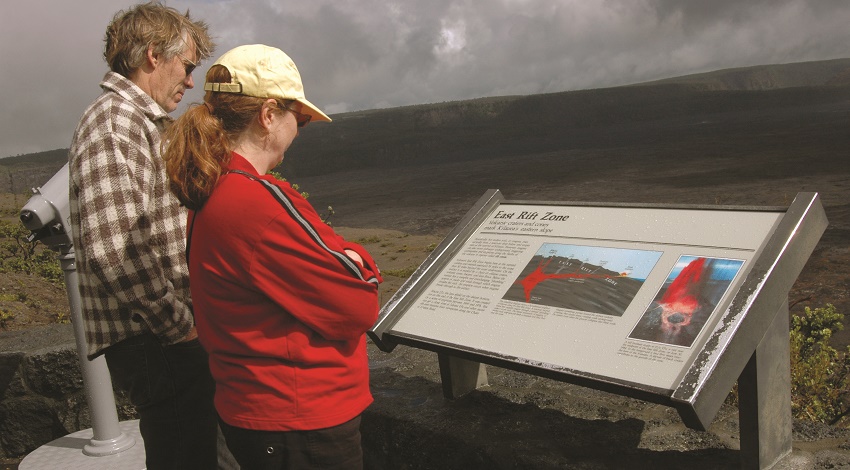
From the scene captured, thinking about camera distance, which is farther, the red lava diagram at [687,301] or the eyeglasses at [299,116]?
the red lava diagram at [687,301]

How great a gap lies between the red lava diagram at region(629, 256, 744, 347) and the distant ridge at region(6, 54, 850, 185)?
2711 cm

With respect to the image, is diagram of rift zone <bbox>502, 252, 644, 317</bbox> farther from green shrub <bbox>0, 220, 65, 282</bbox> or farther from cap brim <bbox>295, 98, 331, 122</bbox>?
green shrub <bbox>0, 220, 65, 282</bbox>

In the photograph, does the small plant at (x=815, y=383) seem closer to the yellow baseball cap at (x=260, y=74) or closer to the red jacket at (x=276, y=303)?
the red jacket at (x=276, y=303)

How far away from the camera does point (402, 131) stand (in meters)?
51.3

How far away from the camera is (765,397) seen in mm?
2047

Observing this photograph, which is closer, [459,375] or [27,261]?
[459,375]

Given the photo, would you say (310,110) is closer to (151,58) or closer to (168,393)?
(151,58)

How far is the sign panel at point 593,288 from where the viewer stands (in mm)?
1946

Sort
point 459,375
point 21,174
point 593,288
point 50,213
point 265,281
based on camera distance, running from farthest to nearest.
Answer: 1. point 21,174
2. point 459,375
3. point 50,213
4. point 593,288
5. point 265,281

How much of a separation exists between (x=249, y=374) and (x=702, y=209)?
130cm

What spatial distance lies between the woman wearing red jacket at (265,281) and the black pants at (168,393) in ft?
1.41

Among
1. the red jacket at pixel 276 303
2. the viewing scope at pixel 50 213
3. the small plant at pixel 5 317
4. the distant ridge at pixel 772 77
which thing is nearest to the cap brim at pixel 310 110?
the red jacket at pixel 276 303

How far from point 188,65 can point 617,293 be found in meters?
1.28

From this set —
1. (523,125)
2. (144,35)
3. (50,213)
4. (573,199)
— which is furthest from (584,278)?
(523,125)
